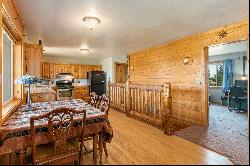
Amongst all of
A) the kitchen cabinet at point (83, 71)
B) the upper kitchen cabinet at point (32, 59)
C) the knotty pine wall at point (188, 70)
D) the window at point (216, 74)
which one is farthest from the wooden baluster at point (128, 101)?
the window at point (216, 74)

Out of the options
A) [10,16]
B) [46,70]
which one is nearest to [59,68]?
[46,70]

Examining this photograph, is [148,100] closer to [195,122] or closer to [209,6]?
[195,122]

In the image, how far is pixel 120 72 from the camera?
→ 8906mm

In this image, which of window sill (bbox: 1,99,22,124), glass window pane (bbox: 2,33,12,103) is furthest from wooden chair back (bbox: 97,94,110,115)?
glass window pane (bbox: 2,33,12,103)

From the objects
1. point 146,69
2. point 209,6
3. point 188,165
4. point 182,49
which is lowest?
point 188,165

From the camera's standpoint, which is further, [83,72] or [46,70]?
[83,72]

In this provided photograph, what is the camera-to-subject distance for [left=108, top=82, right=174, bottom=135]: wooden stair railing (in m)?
3.56

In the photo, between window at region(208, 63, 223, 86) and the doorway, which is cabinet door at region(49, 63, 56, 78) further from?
window at region(208, 63, 223, 86)

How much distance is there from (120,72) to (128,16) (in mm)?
5754

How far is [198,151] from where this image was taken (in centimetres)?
73

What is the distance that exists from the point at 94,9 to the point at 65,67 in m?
5.86

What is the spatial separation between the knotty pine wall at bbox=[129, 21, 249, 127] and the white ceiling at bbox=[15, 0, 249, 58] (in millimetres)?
299

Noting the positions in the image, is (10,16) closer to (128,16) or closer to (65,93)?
(128,16)

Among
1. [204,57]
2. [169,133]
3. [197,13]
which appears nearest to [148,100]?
[169,133]
